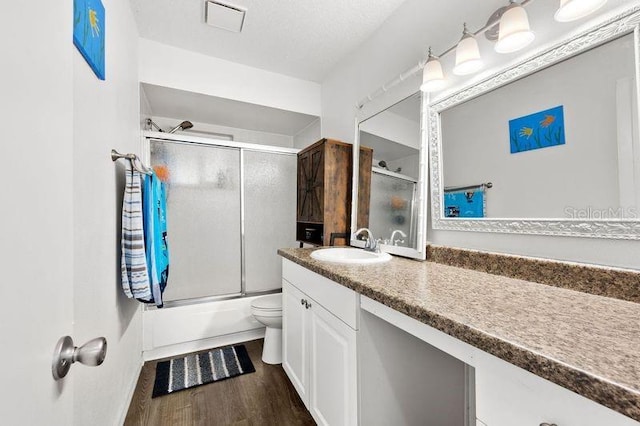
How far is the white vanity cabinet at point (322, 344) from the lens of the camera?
1.04 m

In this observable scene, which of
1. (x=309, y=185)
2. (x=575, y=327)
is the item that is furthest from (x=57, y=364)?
(x=309, y=185)

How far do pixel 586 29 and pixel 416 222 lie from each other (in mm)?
930

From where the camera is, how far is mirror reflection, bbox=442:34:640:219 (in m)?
0.80

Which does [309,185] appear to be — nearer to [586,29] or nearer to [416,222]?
[416,222]

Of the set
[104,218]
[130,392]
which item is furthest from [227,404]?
[104,218]

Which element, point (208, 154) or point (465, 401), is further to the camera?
point (208, 154)

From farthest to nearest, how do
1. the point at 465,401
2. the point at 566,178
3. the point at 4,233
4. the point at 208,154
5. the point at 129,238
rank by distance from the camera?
1. the point at 208,154
2. the point at 129,238
3. the point at 465,401
4. the point at 566,178
5. the point at 4,233

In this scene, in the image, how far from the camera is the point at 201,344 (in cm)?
222

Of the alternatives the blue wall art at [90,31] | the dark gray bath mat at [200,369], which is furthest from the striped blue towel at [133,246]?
the dark gray bath mat at [200,369]

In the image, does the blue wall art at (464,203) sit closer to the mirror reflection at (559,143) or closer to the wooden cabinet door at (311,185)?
the mirror reflection at (559,143)

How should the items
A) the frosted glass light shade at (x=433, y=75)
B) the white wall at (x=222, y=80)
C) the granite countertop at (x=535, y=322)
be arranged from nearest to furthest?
the granite countertop at (x=535, y=322) → the frosted glass light shade at (x=433, y=75) → the white wall at (x=222, y=80)

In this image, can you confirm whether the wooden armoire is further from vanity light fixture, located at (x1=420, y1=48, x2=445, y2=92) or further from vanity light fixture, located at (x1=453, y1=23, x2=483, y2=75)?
vanity light fixture, located at (x1=453, y1=23, x2=483, y2=75)

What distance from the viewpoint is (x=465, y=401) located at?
119 centimetres

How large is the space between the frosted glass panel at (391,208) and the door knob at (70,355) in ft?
4.38
